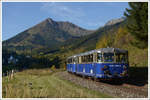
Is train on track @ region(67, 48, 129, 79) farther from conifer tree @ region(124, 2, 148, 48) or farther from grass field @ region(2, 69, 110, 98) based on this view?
conifer tree @ region(124, 2, 148, 48)

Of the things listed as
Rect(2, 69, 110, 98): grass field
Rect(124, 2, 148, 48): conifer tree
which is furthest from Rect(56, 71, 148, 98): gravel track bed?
Rect(124, 2, 148, 48): conifer tree

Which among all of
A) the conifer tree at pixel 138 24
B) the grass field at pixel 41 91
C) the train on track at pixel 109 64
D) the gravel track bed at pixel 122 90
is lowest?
the gravel track bed at pixel 122 90

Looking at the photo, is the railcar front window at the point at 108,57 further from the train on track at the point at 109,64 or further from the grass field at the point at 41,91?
the grass field at the point at 41,91

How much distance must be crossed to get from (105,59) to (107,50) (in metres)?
0.78

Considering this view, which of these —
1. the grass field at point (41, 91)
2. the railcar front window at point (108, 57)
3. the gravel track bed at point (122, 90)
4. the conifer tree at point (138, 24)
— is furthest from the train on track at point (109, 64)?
the conifer tree at point (138, 24)

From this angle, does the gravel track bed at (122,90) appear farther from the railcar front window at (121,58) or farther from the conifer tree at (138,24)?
the conifer tree at (138,24)

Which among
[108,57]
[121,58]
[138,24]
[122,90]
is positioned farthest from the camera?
[138,24]

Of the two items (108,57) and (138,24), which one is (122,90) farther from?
(138,24)

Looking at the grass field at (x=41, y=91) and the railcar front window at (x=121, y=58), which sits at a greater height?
the railcar front window at (x=121, y=58)

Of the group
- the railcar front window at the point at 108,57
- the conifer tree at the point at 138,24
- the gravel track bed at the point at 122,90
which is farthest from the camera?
the conifer tree at the point at 138,24

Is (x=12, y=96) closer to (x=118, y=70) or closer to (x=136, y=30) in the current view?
(x=118, y=70)

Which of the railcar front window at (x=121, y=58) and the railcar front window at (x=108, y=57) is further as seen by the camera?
the railcar front window at (x=121, y=58)

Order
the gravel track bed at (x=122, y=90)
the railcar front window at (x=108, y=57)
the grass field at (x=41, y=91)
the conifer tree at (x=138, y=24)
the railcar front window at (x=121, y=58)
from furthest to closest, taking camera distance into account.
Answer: the conifer tree at (x=138, y=24), the railcar front window at (x=121, y=58), the railcar front window at (x=108, y=57), the gravel track bed at (x=122, y=90), the grass field at (x=41, y=91)

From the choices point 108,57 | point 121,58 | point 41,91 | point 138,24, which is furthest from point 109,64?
point 138,24
